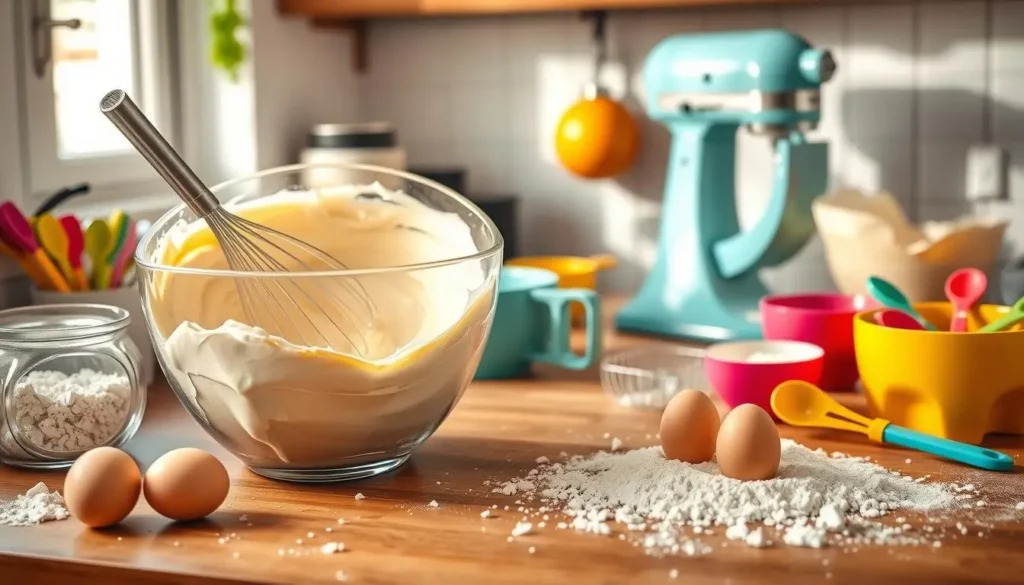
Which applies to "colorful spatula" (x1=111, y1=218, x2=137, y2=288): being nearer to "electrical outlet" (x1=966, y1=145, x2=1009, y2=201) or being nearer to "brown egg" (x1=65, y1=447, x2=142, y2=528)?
"brown egg" (x1=65, y1=447, x2=142, y2=528)

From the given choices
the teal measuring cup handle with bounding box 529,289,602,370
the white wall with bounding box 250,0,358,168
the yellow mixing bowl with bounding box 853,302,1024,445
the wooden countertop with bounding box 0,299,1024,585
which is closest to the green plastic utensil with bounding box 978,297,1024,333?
the yellow mixing bowl with bounding box 853,302,1024,445

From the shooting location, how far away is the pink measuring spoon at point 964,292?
3.89 feet

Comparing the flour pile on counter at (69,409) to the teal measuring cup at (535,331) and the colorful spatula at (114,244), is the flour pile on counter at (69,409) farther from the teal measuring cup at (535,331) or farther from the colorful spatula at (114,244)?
the teal measuring cup at (535,331)

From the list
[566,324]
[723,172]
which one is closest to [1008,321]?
[566,324]

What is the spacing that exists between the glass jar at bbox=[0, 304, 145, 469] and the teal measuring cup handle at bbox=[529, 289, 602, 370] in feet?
1.50

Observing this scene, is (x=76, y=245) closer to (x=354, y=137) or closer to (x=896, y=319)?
(x=354, y=137)

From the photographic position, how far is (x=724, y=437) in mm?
923

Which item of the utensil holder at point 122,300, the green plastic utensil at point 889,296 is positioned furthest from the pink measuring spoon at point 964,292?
the utensil holder at point 122,300

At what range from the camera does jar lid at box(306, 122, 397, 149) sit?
1726mm

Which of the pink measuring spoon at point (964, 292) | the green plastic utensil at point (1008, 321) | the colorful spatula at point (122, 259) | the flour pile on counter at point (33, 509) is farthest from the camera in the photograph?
the colorful spatula at point (122, 259)

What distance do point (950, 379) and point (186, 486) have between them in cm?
64

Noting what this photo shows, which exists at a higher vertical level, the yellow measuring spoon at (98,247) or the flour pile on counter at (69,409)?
the yellow measuring spoon at (98,247)

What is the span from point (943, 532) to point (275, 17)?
1324mm

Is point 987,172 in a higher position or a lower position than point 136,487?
higher
